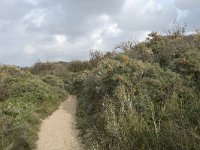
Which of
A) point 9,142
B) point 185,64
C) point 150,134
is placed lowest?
point 9,142

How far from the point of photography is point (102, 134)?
1282 cm

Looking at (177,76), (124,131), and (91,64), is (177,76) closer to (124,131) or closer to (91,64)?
(124,131)

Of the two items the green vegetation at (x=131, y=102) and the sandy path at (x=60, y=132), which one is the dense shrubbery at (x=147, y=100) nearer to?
the green vegetation at (x=131, y=102)

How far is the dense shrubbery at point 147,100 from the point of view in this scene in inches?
336

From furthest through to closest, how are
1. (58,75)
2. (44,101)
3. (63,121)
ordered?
(58,75)
(44,101)
(63,121)

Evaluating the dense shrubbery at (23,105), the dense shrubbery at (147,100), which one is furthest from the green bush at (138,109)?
the dense shrubbery at (23,105)

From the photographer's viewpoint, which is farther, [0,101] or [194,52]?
[0,101]

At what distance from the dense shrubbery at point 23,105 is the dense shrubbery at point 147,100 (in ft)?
5.91

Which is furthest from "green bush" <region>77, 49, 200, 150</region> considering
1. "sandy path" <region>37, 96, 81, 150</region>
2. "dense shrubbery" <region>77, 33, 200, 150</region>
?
"sandy path" <region>37, 96, 81, 150</region>

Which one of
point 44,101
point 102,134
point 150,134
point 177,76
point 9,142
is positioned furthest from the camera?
point 44,101

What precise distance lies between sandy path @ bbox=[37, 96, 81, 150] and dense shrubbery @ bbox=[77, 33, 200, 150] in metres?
0.47

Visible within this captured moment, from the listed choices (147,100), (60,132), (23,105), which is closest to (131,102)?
(147,100)

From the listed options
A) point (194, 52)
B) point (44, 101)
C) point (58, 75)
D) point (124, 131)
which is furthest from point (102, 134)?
point (58, 75)

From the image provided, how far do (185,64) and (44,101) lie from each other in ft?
26.1
